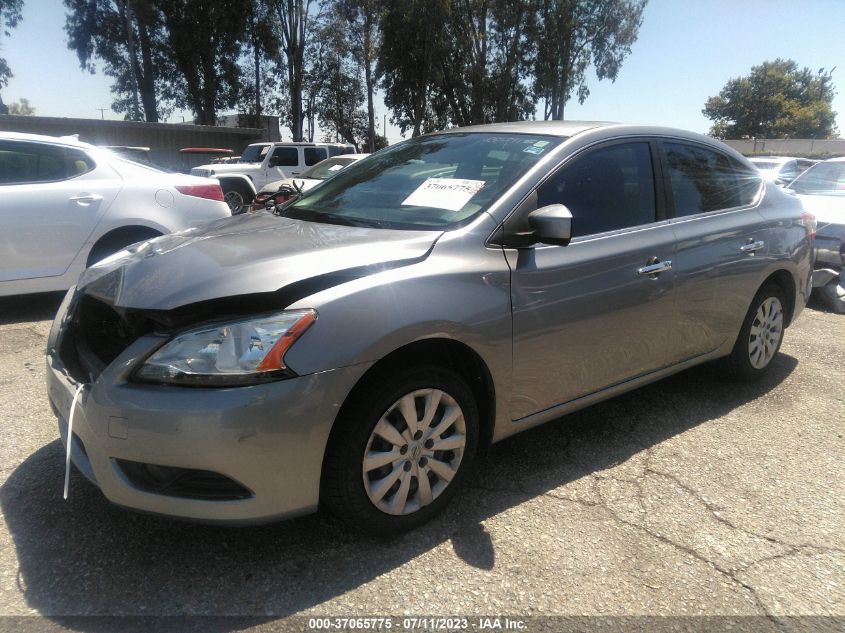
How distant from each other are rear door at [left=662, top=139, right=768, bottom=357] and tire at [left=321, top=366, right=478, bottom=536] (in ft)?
5.22

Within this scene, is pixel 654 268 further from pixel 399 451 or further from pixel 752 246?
pixel 399 451

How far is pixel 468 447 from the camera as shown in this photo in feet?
8.73

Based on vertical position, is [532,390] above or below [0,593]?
above

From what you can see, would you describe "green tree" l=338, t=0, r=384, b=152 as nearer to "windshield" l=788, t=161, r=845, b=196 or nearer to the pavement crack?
"windshield" l=788, t=161, r=845, b=196

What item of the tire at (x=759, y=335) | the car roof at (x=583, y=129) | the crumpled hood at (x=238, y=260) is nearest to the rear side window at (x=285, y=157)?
the car roof at (x=583, y=129)

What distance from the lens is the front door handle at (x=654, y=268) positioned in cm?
324

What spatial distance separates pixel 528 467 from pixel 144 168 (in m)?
4.53

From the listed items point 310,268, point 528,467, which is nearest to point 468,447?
point 528,467

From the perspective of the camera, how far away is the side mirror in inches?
106

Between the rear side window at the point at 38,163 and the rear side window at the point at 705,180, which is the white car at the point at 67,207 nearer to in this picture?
the rear side window at the point at 38,163

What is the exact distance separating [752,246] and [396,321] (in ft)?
8.68

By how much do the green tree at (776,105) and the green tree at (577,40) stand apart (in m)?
49.8

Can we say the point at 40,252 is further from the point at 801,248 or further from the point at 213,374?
the point at 801,248

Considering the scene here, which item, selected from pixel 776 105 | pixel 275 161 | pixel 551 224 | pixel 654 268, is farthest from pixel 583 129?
pixel 776 105
